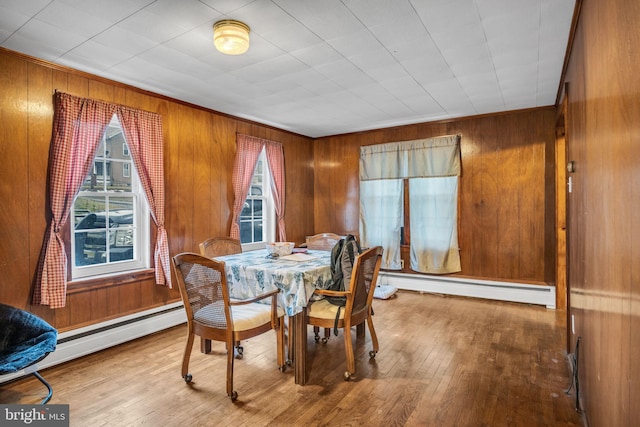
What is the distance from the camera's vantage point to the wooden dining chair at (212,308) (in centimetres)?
225

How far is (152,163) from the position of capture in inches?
138

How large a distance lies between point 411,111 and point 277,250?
2.58m

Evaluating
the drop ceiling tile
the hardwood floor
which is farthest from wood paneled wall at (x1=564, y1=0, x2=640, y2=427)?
the drop ceiling tile

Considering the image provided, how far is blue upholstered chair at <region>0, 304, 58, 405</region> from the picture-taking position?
2.12m

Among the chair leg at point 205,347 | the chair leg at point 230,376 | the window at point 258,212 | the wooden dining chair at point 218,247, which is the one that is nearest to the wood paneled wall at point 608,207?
the chair leg at point 230,376

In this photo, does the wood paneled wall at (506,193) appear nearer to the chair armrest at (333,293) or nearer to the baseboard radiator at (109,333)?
the chair armrest at (333,293)

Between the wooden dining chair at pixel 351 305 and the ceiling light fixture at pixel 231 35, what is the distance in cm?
165

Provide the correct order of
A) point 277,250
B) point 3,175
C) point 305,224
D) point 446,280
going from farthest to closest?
point 305,224, point 446,280, point 277,250, point 3,175

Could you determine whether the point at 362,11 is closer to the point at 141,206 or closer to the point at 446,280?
the point at 141,206

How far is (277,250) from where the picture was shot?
3.14 metres

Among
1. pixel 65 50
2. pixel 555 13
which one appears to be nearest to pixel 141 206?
pixel 65 50

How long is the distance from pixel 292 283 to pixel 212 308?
57cm

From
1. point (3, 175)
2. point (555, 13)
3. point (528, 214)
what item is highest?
point (555, 13)

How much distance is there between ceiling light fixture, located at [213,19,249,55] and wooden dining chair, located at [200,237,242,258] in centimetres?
178
